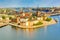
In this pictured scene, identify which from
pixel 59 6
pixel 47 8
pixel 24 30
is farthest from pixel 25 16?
pixel 59 6

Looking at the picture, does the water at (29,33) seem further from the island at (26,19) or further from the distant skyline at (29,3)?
the distant skyline at (29,3)

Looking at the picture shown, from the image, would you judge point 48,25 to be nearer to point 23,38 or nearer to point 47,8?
point 47,8

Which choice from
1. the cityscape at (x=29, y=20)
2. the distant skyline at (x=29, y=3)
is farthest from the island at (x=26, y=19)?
the distant skyline at (x=29, y=3)

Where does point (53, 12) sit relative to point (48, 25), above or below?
above

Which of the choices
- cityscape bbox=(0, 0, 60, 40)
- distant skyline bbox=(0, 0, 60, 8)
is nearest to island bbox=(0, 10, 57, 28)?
cityscape bbox=(0, 0, 60, 40)

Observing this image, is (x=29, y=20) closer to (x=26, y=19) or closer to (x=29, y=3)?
(x=26, y=19)

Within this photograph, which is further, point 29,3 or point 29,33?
point 29,3

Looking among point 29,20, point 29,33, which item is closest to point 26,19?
point 29,20

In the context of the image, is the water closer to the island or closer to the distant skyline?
the island
